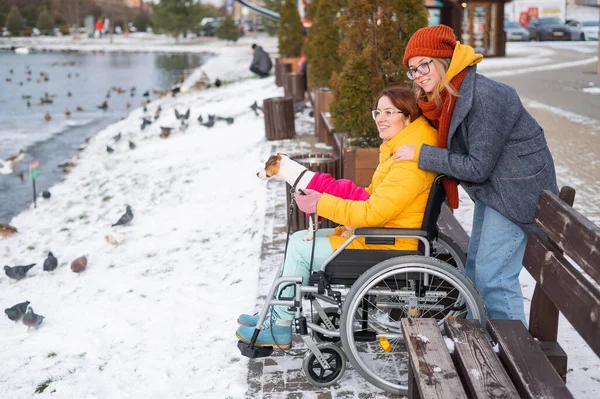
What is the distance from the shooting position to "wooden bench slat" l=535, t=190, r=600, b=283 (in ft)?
8.21

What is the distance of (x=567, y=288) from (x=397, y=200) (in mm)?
978

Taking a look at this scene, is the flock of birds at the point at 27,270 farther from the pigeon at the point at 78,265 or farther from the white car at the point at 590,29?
the white car at the point at 590,29

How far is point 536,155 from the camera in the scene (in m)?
3.33

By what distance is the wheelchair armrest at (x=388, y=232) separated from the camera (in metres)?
3.50

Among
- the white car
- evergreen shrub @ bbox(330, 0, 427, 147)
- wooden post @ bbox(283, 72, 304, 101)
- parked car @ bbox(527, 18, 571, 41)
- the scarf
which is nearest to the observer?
the scarf

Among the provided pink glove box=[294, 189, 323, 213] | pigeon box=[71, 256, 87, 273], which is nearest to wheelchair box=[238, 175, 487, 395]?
pink glove box=[294, 189, 323, 213]

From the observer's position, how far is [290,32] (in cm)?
2188

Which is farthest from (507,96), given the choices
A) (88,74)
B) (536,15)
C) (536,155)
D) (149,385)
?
(536,15)

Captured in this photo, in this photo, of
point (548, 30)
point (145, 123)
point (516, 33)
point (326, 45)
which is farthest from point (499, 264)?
point (548, 30)

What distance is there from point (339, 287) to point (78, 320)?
2.65m

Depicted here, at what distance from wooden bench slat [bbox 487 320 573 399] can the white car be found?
38.3 metres

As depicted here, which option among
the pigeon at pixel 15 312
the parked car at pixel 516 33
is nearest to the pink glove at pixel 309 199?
the pigeon at pixel 15 312

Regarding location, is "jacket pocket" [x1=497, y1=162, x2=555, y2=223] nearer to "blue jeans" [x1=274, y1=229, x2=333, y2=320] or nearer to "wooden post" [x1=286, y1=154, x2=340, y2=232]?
"blue jeans" [x1=274, y1=229, x2=333, y2=320]

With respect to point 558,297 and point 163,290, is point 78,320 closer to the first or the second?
point 163,290
